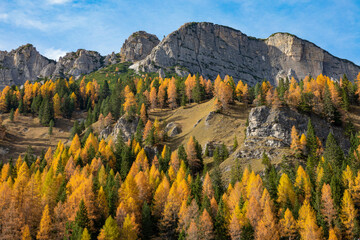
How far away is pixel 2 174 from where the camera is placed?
7581cm

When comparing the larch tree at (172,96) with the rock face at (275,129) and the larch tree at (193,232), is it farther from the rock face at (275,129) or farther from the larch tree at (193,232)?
the larch tree at (193,232)

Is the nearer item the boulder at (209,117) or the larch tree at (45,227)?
the larch tree at (45,227)

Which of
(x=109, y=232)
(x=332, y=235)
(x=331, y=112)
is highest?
(x=331, y=112)

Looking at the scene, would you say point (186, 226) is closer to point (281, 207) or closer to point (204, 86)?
point (281, 207)

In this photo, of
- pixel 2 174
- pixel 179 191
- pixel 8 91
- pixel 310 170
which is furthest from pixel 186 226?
pixel 8 91

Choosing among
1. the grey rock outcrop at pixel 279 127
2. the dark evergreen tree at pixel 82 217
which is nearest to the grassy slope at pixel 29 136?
the dark evergreen tree at pixel 82 217

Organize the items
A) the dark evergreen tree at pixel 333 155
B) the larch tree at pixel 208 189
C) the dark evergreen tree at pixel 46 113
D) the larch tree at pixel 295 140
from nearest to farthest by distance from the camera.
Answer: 1. the larch tree at pixel 208 189
2. the dark evergreen tree at pixel 333 155
3. the larch tree at pixel 295 140
4. the dark evergreen tree at pixel 46 113

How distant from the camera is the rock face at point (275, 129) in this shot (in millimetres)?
84250

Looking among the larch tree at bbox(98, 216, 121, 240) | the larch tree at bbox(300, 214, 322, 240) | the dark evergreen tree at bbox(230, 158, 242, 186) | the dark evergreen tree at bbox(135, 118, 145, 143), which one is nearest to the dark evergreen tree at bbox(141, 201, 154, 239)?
the larch tree at bbox(98, 216, 121, 240)

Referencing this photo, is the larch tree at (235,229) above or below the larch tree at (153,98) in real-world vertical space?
below

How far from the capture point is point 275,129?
89.8 metres

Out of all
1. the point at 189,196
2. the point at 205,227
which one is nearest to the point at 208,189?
the point at 189,196

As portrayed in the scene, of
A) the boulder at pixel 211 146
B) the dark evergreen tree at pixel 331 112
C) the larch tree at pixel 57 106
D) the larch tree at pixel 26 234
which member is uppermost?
the dark evergreen tree at pixel 331 112

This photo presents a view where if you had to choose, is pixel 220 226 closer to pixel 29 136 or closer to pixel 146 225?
pixel 146 225
